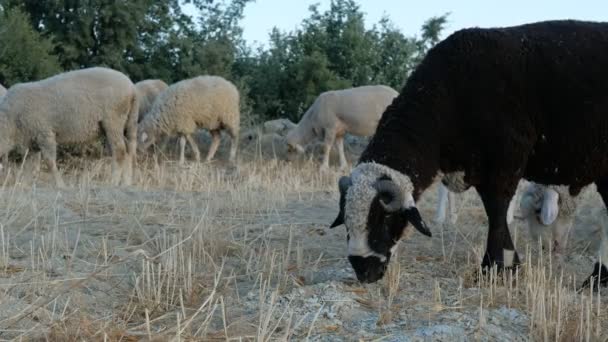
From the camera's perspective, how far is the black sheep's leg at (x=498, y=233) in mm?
5891

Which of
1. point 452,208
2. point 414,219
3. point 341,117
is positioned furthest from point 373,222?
point 341,117

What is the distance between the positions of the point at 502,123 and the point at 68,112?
32.9 feet

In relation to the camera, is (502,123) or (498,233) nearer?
(502,123)

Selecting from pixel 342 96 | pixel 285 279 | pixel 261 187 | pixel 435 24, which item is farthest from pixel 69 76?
pixel 435 24

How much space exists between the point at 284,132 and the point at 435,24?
7399mm

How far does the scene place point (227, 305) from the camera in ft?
15.9

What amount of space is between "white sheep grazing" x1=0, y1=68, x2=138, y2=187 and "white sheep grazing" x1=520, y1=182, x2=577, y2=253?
8.23 metres

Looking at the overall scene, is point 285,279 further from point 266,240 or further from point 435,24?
point 435,24

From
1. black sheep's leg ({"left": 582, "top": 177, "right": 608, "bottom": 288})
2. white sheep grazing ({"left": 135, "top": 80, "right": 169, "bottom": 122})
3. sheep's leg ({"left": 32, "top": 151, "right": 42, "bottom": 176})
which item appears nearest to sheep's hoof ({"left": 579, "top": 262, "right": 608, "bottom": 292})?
black sheep's leg ({"left": 582, "top": 177, "right": 608, "bottom": 288})

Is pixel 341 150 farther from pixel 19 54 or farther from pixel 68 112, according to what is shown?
pixel 68 112

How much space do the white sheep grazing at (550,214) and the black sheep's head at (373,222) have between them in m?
2.34

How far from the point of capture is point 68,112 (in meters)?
13.9

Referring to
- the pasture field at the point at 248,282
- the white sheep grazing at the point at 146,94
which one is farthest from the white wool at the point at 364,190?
the white sheep grazing at the point at 146,94

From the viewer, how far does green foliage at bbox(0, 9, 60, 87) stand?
19.4m
